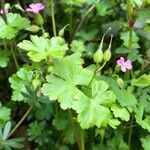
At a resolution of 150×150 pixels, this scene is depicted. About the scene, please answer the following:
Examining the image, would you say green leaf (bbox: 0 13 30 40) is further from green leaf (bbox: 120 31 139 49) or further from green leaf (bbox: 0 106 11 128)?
green leaf (bbox: 120 31 139 49)

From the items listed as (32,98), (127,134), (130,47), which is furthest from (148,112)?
(32,98)

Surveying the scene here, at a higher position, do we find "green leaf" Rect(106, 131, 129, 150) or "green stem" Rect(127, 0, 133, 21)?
"green stem" Rect(127, 0, 133, 21)

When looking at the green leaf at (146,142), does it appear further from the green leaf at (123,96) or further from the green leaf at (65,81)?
the green leaf at (65,81)

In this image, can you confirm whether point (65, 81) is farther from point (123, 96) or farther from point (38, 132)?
point (38, 132)

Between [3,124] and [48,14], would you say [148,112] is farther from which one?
[48,14]

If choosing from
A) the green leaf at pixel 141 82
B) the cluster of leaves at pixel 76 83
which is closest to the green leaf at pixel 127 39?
the cluster of leaves at pixel 76 83

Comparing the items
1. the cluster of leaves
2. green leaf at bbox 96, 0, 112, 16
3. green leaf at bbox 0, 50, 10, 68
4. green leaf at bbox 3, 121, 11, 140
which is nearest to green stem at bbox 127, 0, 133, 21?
the cluster of leaves

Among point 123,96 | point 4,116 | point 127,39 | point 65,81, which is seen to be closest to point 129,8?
point 127,39
